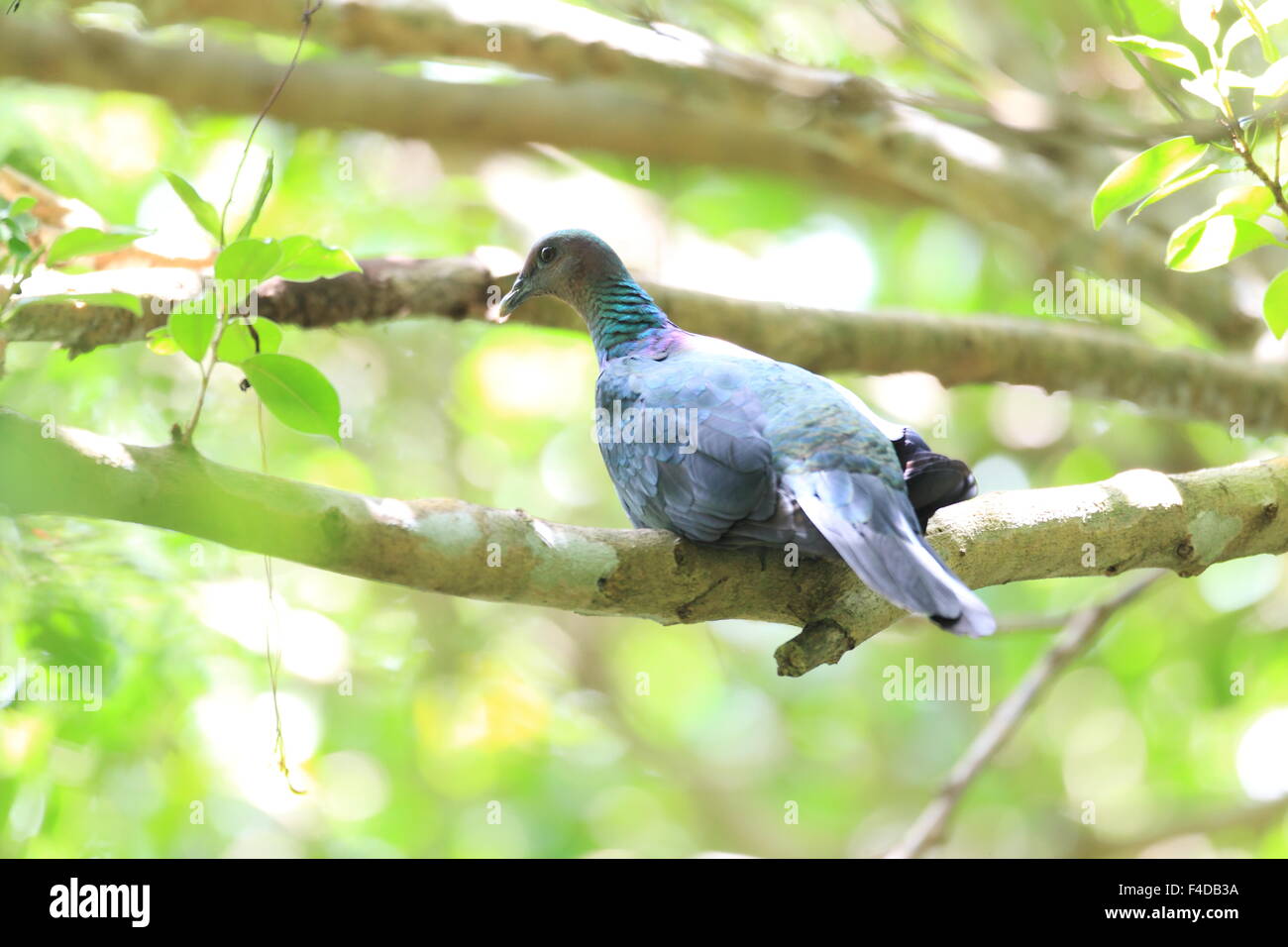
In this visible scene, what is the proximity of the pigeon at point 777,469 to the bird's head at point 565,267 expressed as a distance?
573mm

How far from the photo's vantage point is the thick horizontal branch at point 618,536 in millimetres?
2447

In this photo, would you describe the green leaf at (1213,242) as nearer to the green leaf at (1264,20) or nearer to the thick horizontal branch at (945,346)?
the green leaf at (1264,20)

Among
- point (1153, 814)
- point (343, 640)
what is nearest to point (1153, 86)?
point (343, 640)

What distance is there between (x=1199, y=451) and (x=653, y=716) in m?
4.66

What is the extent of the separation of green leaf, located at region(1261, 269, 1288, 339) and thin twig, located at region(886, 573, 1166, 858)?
256 centimetres

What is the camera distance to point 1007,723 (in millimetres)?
5523

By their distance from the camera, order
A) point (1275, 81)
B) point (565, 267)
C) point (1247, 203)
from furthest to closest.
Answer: point (565, 267), point (1247, 203), point (1275, 81)

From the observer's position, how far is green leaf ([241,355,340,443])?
9.12ft

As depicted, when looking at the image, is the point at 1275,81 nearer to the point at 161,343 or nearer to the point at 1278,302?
the point at 1278,302

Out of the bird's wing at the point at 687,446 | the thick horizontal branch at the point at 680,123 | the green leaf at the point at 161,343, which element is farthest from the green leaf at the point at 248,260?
the thick horizontal branch at the point at 680,123

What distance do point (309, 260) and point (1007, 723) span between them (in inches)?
159

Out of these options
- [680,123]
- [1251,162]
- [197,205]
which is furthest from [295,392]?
[680,123]
